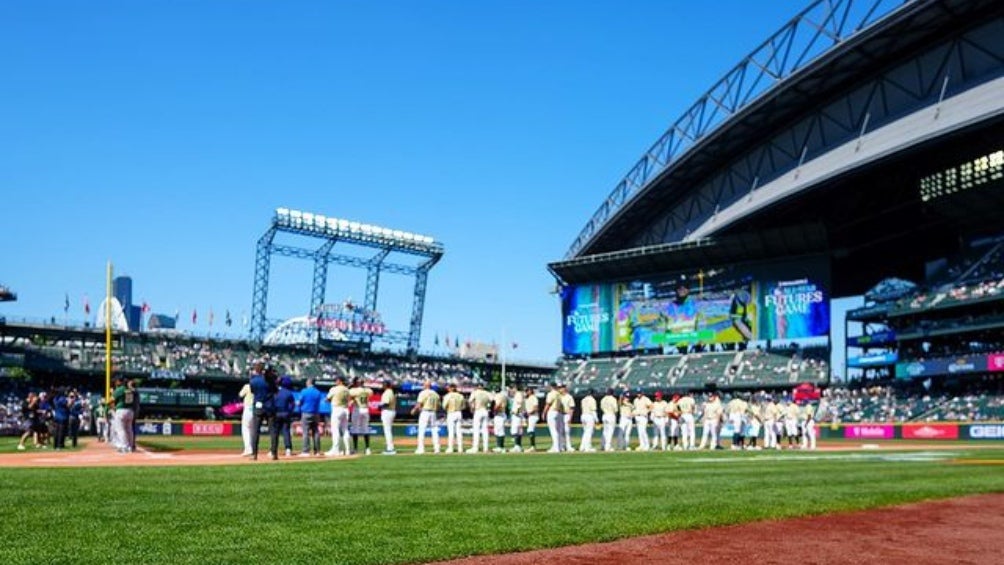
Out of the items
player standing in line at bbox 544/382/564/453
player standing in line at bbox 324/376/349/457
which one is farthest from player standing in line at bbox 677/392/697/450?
player standing in line at bbox 324/376/349/457

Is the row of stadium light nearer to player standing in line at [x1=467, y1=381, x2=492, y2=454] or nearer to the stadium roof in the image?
the stadium roof

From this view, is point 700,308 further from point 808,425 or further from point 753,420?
point 753,420

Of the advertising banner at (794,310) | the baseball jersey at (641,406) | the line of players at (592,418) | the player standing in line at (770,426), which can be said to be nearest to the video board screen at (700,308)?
the advertising banner at (794,310)

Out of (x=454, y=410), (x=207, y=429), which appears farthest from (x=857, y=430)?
(x=207, y=429)

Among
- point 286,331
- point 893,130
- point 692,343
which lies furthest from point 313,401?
point 286,331

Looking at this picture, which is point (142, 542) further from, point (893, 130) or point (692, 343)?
point (692, 343)

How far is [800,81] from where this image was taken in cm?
4881

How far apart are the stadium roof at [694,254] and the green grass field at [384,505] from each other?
141 feet

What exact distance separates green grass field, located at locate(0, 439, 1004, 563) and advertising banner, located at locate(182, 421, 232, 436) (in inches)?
1212

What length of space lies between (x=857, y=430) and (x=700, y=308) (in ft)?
60.8

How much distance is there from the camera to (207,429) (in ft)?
145

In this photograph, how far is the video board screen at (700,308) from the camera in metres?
57.5

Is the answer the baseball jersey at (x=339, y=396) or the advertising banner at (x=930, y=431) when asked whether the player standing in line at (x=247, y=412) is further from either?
the advertising banner at (x=930, y=431)

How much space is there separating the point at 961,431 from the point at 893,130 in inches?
582
